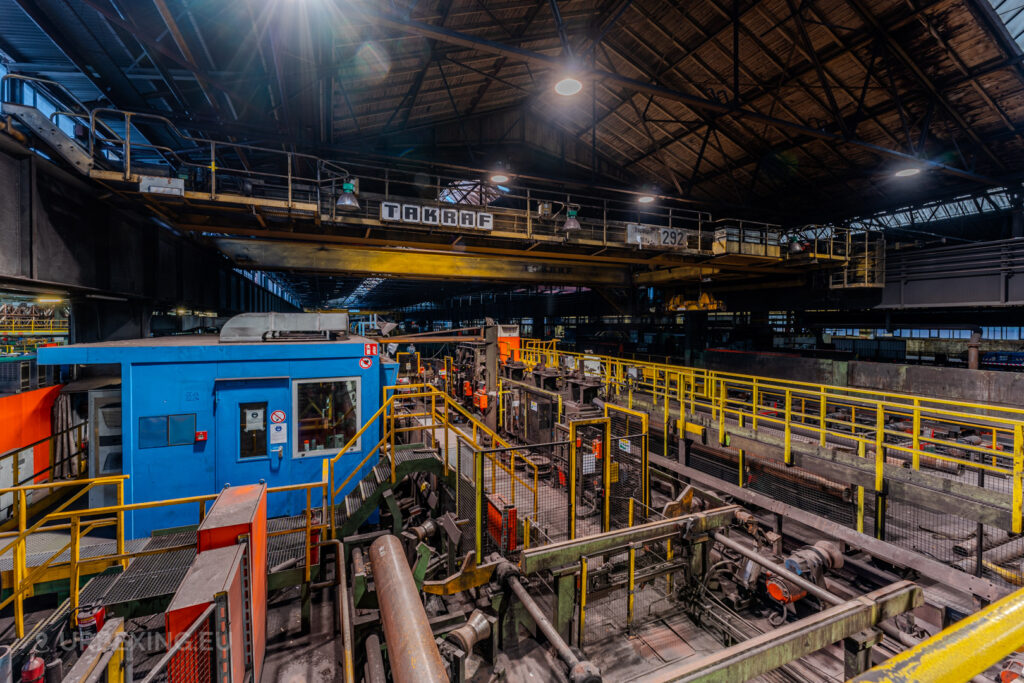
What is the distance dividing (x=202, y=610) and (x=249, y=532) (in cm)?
73

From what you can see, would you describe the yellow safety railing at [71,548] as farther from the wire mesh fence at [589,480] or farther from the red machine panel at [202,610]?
the wire mesh fence at [589,480]

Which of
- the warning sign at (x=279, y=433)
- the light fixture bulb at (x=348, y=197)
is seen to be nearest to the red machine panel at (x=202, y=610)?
the warning sign at (x=279, y=433)

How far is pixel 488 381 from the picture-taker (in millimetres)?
12852

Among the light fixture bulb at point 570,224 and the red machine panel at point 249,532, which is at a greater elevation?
the light fixture bulb at point 570,224

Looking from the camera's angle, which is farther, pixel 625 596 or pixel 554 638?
pixel 625 596

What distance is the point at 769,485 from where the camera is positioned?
887 centimetres

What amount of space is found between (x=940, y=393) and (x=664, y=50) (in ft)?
49.6

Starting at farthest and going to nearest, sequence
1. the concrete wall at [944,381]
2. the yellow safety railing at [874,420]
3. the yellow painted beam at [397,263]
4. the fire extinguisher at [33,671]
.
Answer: the yellow painted beam at [397,263]
the concrete wall at [944,381]
the yellow safety railing at [874,420]
the fire extinguisher at [33,671]

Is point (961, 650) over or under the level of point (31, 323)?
under

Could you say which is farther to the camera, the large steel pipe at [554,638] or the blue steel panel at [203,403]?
the blue steel panel at [203,403]

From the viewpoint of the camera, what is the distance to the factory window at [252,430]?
23.3ft

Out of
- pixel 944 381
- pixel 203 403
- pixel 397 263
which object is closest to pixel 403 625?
pixel 203 403

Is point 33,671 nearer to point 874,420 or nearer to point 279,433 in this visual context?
point 279,433

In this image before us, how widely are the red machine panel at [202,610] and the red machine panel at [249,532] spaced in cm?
11
